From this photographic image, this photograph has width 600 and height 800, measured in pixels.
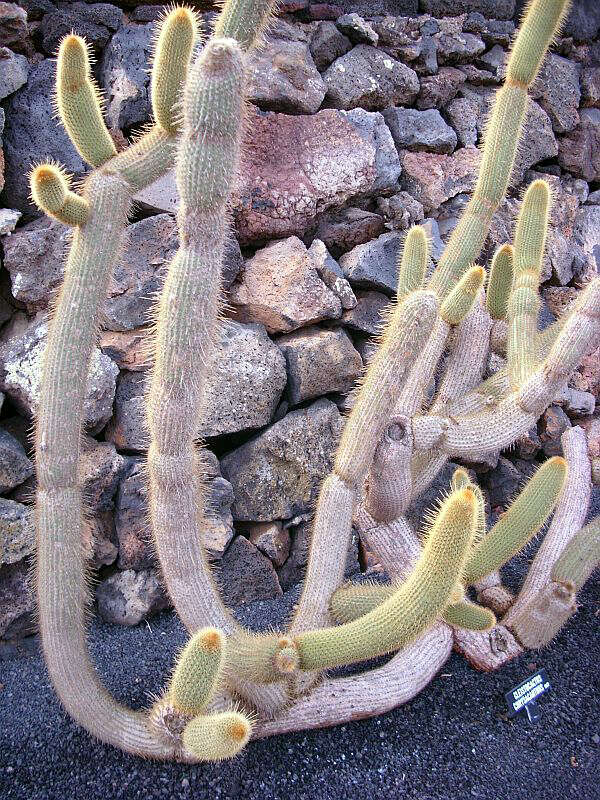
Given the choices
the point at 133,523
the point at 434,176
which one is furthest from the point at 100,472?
the point at 434,176

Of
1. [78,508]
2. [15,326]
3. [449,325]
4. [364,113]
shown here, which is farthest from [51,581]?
[364,113]

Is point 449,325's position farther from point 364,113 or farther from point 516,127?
point 364,113

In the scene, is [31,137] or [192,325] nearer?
[192,325]

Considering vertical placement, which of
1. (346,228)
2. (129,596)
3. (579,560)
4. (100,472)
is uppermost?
(346,228)

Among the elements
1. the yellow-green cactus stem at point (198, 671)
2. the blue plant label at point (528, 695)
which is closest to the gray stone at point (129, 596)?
the yellow-green cactus stem at point (198, 671)

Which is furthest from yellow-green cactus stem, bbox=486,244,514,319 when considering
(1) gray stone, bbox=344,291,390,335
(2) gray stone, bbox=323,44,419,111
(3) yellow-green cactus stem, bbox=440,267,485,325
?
(2) gray stone, bbox=323,44,419,111

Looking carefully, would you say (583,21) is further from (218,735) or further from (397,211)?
(218,735)
